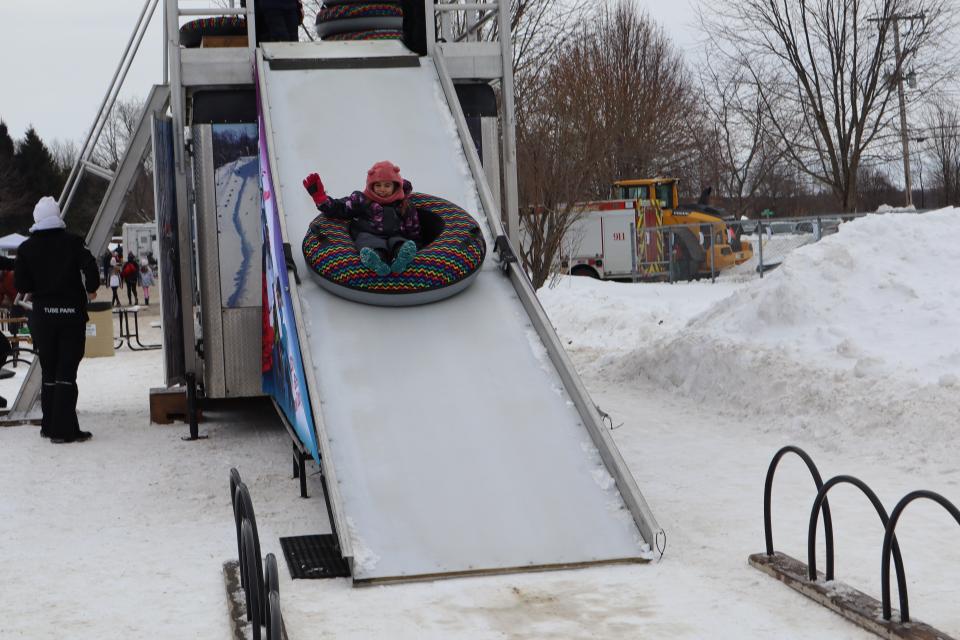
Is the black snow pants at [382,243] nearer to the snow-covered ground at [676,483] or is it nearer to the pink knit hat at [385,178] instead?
the pink knit hat at [385,178]

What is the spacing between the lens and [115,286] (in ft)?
113

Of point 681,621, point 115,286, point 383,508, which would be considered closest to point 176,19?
point 383,508

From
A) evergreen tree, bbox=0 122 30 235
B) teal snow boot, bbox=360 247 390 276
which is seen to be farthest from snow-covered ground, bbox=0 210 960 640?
evergreen tree, bbox=0 122 30 235

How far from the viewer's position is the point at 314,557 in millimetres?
6691

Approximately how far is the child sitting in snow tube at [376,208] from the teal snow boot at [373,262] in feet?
1.51

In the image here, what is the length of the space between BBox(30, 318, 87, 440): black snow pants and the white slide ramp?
264 cm

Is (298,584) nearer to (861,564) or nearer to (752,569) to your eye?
(752,569)

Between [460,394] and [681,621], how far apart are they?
95.2 inches

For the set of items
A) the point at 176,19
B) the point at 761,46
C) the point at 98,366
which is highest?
the point at 761,46

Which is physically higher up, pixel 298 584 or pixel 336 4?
pixel 336 4

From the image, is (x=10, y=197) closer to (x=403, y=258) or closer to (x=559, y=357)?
(x=403, y=258)

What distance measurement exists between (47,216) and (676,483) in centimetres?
601

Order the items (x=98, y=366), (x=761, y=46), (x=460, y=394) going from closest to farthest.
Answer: (x=460, y=394)
(x=98, y=366)
(x=761, y=46)

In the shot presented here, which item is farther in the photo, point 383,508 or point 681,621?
point 383,508
